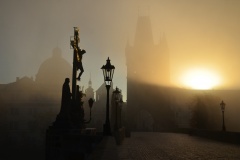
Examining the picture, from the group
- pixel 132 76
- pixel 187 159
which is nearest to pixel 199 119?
pixel 132 76

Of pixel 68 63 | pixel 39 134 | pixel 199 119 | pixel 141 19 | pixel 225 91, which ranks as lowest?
pixel 39 134

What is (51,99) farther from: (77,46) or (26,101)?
(77,46)

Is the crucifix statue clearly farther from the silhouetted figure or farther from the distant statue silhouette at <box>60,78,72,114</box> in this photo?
the distant statue silhouette at <box>60,78,72,114</box>

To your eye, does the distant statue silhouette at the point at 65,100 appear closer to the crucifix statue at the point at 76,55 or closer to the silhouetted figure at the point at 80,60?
the crucifix statue at the point at 76,55

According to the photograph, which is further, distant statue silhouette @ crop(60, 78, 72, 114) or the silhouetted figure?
the silhouetted figure

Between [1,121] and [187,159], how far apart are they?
79.3 metres

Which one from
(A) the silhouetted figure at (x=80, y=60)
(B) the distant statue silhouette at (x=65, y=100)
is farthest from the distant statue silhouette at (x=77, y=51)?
(B) the distant statue silhouette at (x=65, y=100)

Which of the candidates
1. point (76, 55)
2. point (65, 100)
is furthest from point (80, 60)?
point (65, 100)

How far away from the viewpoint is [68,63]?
348ft

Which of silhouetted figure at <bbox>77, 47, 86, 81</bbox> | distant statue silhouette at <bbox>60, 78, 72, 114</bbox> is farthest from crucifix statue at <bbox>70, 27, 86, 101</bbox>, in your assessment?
distant statue silhouette at <bbox>60, 78, 72, 114</bbox>

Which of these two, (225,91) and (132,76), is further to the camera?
(225,91)

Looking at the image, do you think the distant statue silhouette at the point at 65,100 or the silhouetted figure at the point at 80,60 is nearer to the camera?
the distant statue silhouette at the point at 65,100

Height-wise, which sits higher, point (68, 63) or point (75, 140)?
point (68, 63)

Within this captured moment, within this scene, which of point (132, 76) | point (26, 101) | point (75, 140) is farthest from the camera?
point (26, 101)
